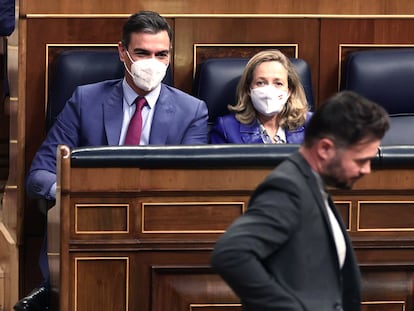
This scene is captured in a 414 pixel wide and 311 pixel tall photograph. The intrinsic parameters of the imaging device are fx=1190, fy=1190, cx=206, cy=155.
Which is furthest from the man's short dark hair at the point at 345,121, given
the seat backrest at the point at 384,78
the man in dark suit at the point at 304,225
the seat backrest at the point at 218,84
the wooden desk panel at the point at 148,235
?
the seat backrest at the point at 384,78

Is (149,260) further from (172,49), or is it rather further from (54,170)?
(172,49)

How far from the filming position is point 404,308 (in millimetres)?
3195

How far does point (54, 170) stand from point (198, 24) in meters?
0.79

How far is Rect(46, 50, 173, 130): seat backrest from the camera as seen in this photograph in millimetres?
3953

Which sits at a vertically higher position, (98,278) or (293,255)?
(293,255)

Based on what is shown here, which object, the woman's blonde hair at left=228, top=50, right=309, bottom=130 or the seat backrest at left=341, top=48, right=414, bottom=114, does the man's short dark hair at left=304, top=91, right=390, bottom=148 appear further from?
the seat backrest at left=341, top=48, right=414, bottom=114

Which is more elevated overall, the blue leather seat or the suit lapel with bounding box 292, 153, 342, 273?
the blue leather seat

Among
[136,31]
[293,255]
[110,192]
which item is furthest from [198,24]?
[293,255]

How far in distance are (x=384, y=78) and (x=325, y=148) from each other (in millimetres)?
1868

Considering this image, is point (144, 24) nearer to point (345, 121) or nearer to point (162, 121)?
point (162, 121)

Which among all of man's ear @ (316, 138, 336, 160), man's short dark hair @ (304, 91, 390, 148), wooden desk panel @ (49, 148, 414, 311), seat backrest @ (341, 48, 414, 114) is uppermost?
seat backrest @ (341, 48, 414, 114)

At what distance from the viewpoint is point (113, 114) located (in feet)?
12.3

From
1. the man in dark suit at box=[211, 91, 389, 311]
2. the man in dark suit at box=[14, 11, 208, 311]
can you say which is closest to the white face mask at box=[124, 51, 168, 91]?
the man in dark suit at box=[14, 11, 208, 311]

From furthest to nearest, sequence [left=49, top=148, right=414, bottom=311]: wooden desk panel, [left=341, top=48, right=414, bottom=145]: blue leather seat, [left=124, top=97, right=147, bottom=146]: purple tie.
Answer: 1. [left=341, top=48, right=414, bottom=145]: blue leather seat
2. [left=124, top=97, right=147, bottom=146]: purple tie
3. [left=49, top=148, right=414, bottom=311]: wooden desk panel
